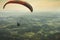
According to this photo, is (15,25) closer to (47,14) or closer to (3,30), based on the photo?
(3,30)

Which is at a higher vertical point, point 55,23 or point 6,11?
point 6,11

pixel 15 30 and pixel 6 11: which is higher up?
pixel 6 11

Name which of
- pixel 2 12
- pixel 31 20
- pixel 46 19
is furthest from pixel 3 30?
pixel 46 19

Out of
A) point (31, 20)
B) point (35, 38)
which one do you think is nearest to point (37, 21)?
point (31, 20)

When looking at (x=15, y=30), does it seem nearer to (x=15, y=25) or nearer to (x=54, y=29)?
(x=15, y=25)

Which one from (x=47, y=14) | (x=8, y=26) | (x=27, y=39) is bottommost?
(x=27, y=39)
